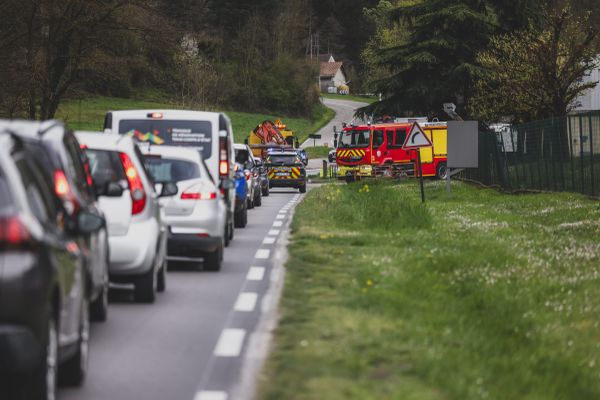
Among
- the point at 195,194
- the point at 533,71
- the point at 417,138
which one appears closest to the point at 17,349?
the point at 195,194

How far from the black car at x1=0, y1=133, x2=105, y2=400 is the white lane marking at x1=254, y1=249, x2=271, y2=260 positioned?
1077cm

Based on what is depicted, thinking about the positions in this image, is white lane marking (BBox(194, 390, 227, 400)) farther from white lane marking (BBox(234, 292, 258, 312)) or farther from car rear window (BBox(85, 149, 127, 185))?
car rear window (BBox(85, 149, 127, 185))

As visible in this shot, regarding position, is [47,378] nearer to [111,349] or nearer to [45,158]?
[45,158]

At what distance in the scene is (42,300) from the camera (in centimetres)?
640

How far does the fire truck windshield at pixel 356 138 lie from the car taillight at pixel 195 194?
40.8 meters

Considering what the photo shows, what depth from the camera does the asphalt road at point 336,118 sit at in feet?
386

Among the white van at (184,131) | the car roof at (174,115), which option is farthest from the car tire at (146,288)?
the car roof at (174,115)

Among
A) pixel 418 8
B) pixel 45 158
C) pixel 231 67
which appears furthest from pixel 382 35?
pixel 45 158

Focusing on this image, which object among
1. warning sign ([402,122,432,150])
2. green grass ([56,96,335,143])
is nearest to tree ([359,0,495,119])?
warning sign ([402,122,432,150])

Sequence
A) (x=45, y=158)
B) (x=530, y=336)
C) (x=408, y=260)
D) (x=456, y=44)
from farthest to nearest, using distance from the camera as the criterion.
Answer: (x=456, y=44), (x=408, y=260), (x=530, y=336), (x=45, y=158)

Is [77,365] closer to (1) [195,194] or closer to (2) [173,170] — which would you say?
(1) [195,194]

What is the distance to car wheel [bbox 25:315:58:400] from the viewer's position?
639cm

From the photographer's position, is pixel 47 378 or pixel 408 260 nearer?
pixel 47 378

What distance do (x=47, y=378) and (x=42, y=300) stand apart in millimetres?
428
